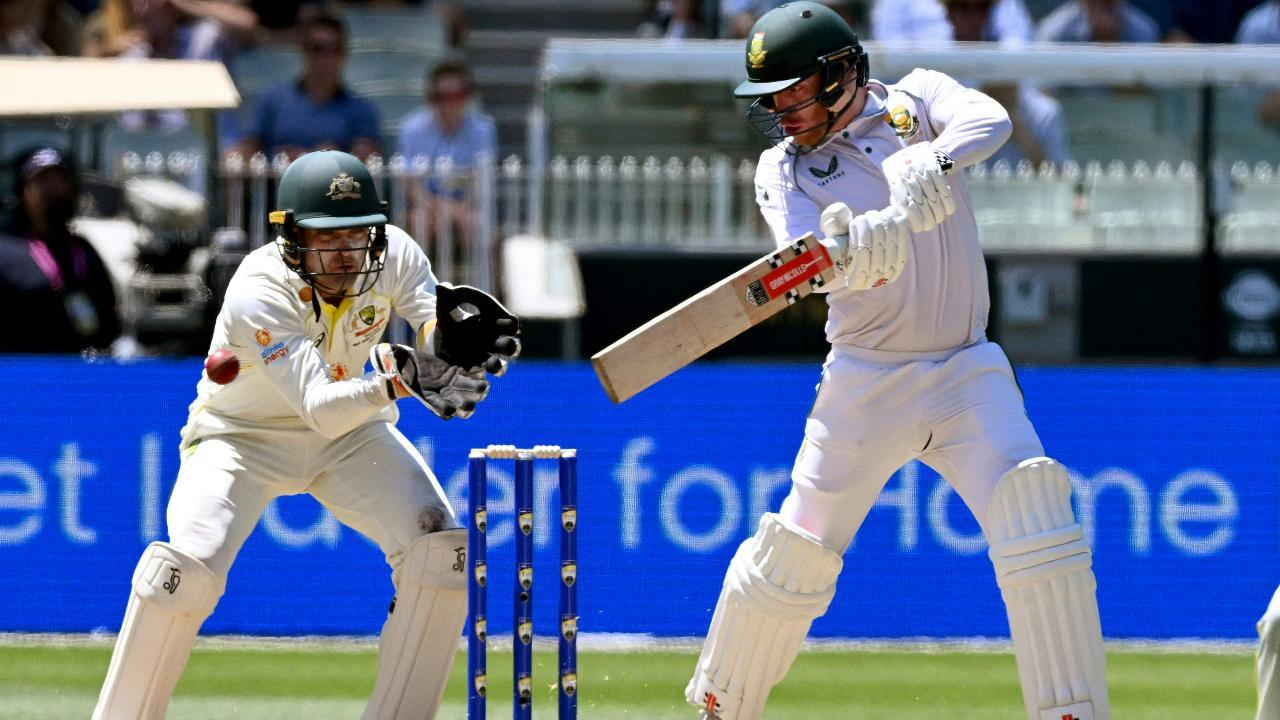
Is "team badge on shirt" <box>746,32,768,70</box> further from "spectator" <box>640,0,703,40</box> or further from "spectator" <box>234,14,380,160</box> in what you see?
"spectator" <box>640,0,703,40</box>

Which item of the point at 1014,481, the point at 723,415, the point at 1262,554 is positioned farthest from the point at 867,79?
the point at 1262,554

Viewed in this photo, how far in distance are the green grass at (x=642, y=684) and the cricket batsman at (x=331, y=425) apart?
3.39 ft

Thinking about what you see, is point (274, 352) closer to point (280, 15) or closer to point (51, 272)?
point (51, 272)

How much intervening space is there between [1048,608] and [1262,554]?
313cm

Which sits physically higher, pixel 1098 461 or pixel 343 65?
pixel 343 65

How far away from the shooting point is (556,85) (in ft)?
33.1

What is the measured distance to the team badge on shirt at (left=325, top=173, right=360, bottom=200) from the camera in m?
5.23

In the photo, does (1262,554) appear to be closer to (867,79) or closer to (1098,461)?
(1098,461)

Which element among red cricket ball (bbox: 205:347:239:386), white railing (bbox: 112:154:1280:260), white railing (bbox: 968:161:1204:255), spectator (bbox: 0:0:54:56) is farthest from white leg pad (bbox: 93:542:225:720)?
spectator (bbox: 0:0:54:56)

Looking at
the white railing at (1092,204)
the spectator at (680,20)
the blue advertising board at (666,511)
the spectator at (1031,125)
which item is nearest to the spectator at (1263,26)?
the white railing at (1092,204)

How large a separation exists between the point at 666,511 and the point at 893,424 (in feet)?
8.69

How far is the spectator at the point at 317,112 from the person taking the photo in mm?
10828

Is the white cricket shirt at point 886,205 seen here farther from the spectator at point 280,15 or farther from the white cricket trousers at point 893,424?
the spectator at point 280,15

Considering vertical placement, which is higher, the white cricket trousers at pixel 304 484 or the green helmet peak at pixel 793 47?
the green helmet peak at pixel 793 47
